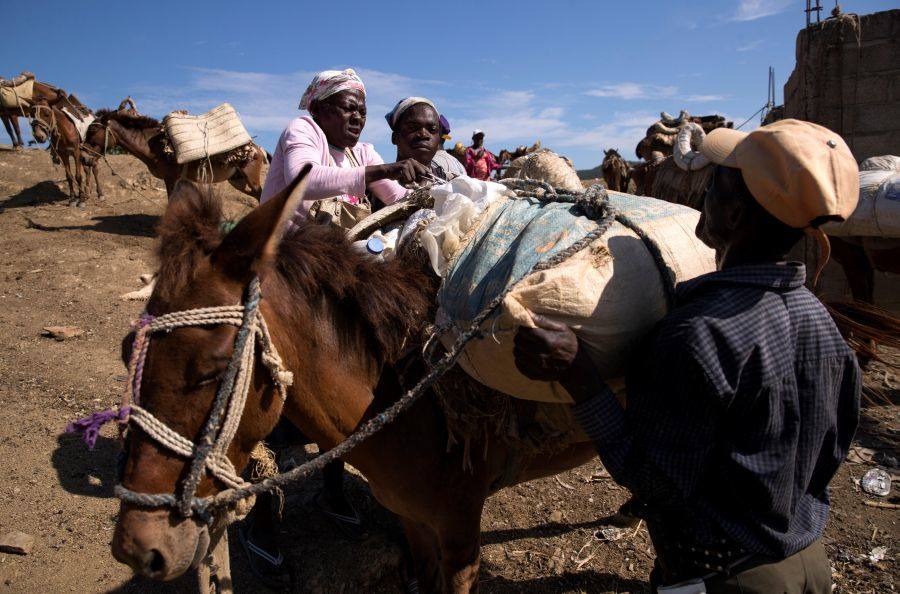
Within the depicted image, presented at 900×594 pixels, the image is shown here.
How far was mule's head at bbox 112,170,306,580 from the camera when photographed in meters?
1.57

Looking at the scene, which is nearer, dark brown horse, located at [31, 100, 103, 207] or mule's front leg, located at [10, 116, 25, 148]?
dark brown horse, located at [31, 100, 103, 207]

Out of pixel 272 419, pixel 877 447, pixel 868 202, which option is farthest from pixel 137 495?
pixel 868 202

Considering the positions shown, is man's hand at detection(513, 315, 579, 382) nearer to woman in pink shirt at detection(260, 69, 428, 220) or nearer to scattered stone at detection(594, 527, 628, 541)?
woman in pink shirt at detection(260, 69, 428, 220)

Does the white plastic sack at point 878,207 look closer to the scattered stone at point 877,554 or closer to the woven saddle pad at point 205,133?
the scattered stone at point 877,554

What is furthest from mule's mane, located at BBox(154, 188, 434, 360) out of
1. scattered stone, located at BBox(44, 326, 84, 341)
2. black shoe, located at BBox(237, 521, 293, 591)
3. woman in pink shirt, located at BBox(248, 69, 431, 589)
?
scattered stone, located at BBox(44, 326, 84, 341)

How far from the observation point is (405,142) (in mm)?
3654

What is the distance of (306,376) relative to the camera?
187 cm

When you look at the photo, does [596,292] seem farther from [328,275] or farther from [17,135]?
[17,135]

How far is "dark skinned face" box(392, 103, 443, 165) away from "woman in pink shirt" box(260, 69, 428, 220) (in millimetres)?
289

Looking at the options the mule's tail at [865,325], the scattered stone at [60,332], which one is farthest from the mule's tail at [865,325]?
the scattered stone at [60,332]

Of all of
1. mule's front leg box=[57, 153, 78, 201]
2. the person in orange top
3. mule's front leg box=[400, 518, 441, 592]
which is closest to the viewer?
mule's front leg box=[400, 518, 441, 592]

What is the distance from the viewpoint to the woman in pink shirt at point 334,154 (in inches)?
107

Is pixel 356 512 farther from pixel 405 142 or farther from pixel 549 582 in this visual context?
pixel 405 142

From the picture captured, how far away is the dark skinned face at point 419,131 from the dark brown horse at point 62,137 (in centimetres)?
1175
